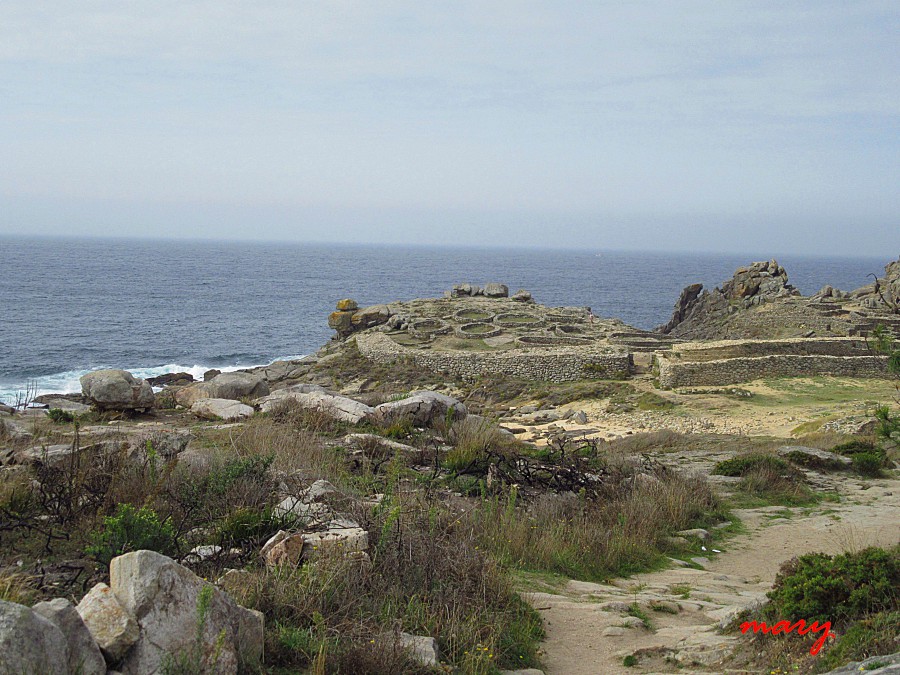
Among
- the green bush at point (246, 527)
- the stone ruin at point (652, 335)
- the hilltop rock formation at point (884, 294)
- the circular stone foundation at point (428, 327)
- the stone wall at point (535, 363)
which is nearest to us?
the green bush at point (246, 527)

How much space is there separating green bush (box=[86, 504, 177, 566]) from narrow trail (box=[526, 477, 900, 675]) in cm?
288

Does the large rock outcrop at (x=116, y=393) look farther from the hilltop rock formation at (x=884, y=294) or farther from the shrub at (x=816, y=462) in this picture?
the hilltop rock formation at (x=884, y=294)

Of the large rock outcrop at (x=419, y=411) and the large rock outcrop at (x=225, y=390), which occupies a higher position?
the large rock outcrop at (x=419, y=411)

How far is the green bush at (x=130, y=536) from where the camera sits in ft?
15.0

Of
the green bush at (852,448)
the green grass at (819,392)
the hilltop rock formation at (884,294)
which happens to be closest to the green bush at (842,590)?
the green bush at (852,448)

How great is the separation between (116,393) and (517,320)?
29.1 meters

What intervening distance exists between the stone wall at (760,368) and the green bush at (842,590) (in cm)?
2280

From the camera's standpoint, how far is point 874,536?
8.62 meters

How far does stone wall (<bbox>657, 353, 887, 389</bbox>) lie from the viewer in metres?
27.0

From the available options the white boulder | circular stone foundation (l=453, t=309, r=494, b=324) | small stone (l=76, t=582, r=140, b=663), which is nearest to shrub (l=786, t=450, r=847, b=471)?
small stone (l=76, t=582, r=140, b=663)

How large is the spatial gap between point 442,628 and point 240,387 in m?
13.6

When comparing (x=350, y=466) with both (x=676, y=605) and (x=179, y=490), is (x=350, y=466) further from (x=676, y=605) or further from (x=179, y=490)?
(x=676, y=605)

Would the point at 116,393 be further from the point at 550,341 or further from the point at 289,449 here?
the point at 550,341

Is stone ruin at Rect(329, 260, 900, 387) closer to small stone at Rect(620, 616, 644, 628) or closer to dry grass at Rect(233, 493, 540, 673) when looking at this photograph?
small stone at Rect(620, 616, 644, 628)
